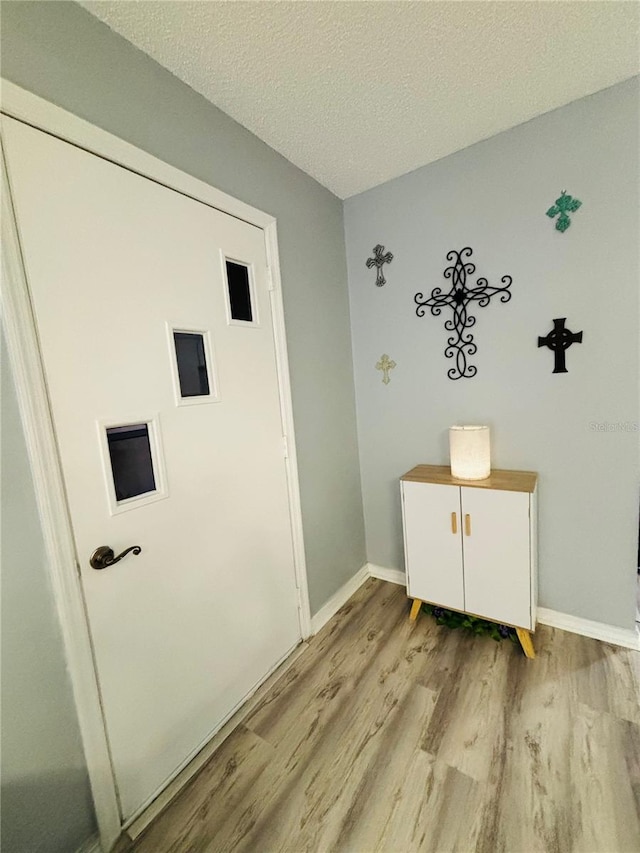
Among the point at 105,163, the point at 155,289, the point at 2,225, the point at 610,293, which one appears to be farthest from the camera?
the point at 610,293

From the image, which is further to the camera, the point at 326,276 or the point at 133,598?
the point at 326,276

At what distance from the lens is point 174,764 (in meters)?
1.22

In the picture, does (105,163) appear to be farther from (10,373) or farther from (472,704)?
(472,704)

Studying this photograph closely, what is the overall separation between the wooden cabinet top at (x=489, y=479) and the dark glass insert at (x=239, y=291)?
1.18 metres

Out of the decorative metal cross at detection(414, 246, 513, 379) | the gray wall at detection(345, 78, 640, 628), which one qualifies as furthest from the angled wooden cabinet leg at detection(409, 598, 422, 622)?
the decorative metal cross at detection(414, 246, 513, 379)

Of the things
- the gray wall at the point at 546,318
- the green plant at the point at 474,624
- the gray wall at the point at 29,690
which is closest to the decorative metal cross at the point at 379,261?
the gray wall at the point at 546,318

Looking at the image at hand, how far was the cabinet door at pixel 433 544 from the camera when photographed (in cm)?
171

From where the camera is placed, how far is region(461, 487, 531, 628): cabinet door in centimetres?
154

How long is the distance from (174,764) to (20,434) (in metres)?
1.29

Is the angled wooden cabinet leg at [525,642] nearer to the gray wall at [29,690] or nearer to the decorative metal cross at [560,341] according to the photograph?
the decorative metal cross at [560,341]

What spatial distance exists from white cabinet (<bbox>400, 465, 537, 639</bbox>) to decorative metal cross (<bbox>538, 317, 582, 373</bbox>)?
57 centimetres

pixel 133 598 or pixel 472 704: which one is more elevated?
pixel 133 598

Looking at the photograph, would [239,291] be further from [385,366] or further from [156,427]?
[385,366]

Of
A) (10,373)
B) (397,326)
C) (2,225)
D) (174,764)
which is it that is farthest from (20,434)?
(397,326)
